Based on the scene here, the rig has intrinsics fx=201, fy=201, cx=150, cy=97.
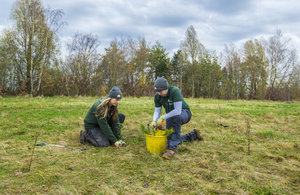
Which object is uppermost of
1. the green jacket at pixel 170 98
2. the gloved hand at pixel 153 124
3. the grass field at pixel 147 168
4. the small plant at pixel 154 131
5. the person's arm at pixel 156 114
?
the green jacket at pixel 170 98

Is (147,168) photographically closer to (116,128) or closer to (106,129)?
(106,129)

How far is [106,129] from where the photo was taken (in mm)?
3273

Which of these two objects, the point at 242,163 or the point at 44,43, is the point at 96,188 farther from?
the point at 44,43

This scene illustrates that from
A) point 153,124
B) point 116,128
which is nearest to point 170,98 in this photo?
point 153,124

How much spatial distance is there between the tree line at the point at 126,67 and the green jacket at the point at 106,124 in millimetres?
12572

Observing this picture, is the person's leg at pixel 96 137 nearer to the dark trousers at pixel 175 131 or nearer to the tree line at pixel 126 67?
the dark trousers at pixel 175 131

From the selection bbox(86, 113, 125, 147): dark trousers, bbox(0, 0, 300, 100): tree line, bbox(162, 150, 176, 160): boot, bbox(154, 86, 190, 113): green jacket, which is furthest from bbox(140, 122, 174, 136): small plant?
bbox(0, 0, 300, 100): tree line

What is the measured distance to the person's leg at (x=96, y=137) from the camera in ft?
11.1

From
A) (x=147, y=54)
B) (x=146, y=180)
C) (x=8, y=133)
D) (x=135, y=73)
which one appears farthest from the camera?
(x=147, y=54)

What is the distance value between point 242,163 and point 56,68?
54.2ft

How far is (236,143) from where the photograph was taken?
3660 mm

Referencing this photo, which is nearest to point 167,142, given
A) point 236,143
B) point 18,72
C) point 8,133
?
point 236,143

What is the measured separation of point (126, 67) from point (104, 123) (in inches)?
669

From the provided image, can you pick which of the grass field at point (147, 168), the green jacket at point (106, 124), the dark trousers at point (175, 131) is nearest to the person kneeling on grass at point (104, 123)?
the green jacket at point (106, 124)
